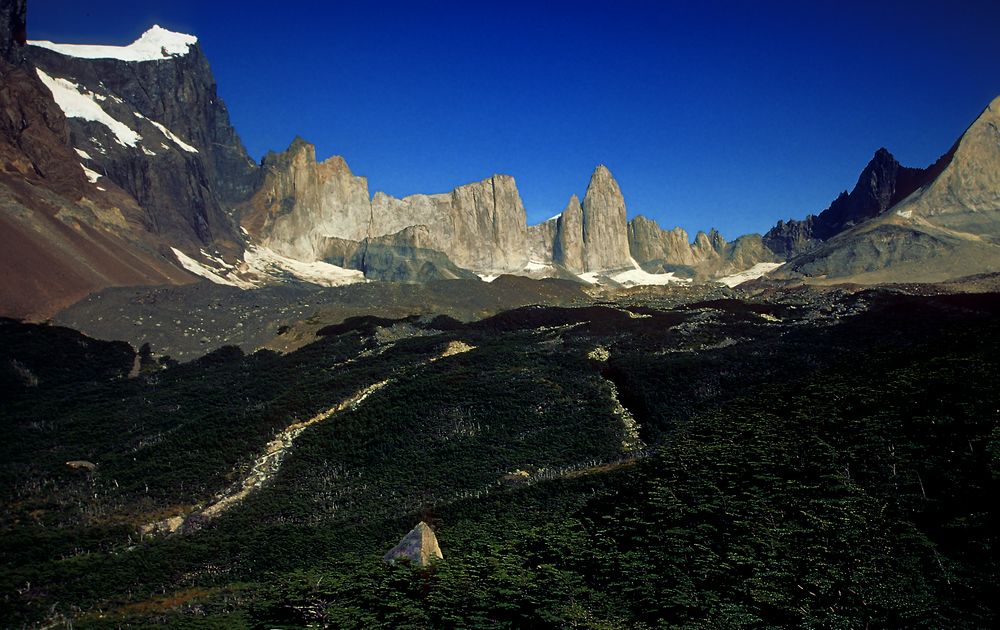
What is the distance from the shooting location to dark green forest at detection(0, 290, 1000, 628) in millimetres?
65188

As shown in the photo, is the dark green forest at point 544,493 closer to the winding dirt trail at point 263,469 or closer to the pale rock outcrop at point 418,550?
the pale rock outcrop at point 418,550

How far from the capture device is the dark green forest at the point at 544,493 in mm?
65188

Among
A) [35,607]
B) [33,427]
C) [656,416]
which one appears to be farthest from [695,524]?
[33,427]

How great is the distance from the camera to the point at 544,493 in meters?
107

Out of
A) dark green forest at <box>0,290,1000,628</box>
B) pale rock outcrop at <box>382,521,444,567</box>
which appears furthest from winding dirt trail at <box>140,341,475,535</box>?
pale rock outcrop at <box>382,521,444,567</box>

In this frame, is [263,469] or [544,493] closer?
[544,493]

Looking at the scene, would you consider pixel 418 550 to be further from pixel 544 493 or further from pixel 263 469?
pixel 263 469

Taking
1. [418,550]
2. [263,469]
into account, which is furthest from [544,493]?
[263,469]

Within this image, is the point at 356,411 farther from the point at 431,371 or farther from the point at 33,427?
the point at 33,427

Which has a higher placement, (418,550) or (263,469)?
(418,550)

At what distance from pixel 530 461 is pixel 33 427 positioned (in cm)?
9812

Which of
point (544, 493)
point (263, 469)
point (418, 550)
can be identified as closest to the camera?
point (418, 550)

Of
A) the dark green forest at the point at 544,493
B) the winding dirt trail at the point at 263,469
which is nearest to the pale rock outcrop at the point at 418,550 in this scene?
the dark green forest at the point at 544,493

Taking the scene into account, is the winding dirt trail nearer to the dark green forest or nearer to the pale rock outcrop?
the dark green forest
